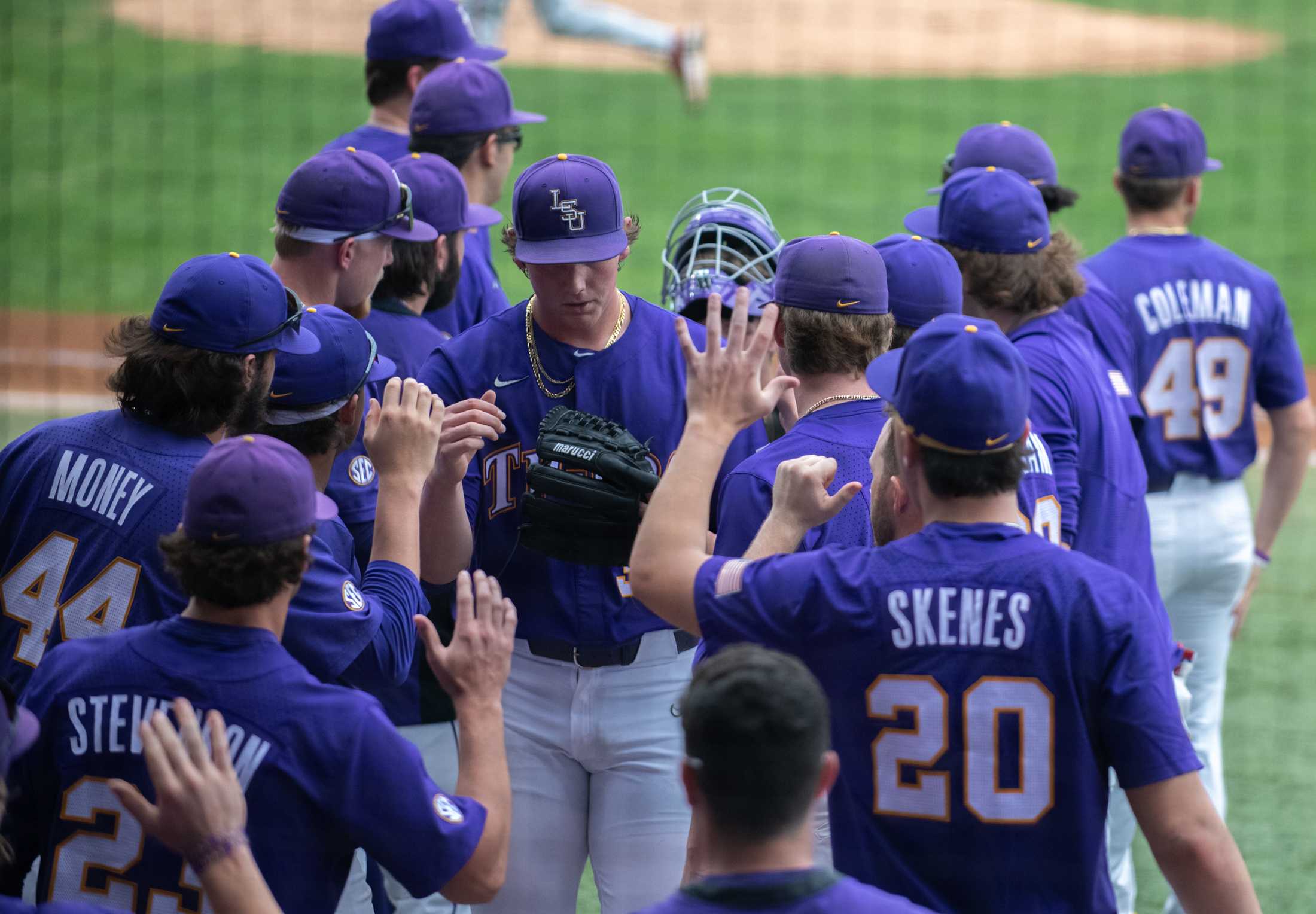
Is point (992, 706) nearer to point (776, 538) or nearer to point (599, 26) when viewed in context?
point (776, 538)

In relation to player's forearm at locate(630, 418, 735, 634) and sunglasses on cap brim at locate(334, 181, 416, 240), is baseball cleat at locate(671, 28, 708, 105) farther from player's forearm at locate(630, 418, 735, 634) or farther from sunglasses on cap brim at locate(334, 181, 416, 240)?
player's forearm at locate(630, 418, 735, 634)

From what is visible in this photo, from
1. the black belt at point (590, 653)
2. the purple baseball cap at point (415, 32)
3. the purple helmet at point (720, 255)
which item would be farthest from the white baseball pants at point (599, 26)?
the black belt at point (590, 653)

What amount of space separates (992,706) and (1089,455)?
1312 mm

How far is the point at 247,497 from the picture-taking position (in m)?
2.05

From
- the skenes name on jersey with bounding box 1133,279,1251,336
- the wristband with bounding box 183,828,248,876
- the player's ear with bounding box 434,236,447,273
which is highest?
the player's ear with bounding box 434,236,447,273

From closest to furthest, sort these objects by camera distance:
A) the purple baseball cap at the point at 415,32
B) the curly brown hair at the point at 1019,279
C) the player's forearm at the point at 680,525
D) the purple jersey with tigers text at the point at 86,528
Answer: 1. the player's forearm at the point at 680,525
2. the purple jersey with tigers text at the point at 86,528
3. the curly brown hair at the point at 1019,279
4. the purple baseball cap at the point at 415,32

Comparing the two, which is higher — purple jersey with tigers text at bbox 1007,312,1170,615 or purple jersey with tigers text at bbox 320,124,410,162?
purple jersey with tigers text at bbox 320,124,410,162

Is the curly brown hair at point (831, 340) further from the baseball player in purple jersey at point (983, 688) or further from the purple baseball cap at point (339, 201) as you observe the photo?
the purple baseball cap at point (339, 201)

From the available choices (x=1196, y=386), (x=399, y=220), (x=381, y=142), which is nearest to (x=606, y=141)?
(x=381, y=142)

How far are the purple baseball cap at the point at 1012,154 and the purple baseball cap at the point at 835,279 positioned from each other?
59.2 inches

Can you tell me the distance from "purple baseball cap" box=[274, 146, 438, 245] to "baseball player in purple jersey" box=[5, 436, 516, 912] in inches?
53.6

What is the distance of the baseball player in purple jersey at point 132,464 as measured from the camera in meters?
2.42

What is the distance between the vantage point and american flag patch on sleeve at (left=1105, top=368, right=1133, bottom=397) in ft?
11.7

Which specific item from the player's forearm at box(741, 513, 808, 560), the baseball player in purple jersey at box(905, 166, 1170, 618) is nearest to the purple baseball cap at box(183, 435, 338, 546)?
the player's forearm at box(741, 513, 808, 560)
